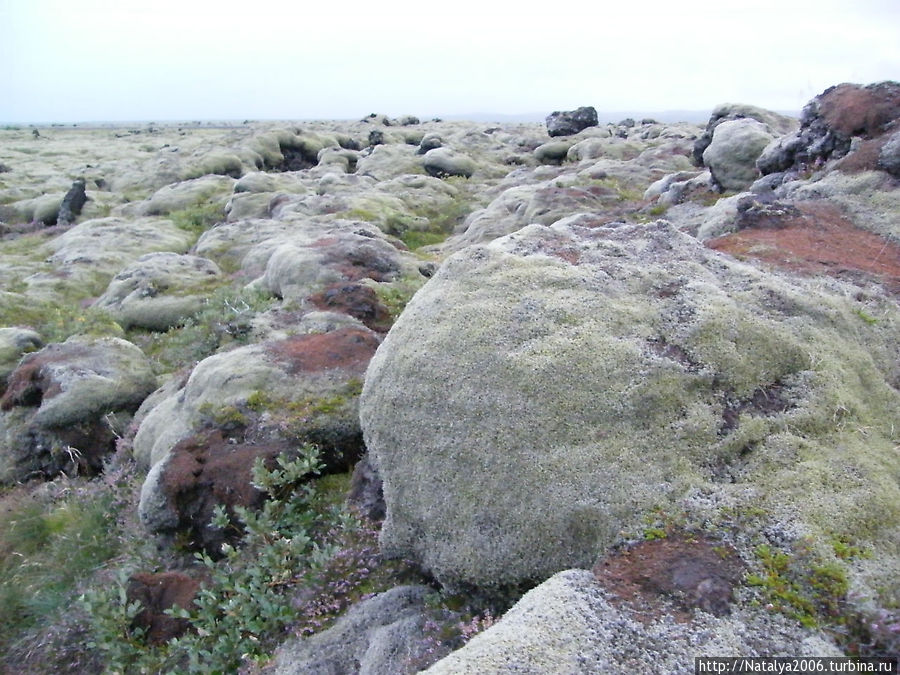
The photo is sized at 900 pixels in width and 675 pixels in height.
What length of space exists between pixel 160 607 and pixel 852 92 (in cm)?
2597

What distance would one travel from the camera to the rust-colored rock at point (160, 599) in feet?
33.1

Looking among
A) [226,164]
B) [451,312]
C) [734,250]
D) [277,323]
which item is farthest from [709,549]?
[226,164]

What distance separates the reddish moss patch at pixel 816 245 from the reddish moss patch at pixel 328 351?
8.44 m

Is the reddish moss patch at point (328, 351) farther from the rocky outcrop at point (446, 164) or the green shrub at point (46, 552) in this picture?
the rocky outcrop at point (446, 164)

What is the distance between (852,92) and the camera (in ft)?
71.0

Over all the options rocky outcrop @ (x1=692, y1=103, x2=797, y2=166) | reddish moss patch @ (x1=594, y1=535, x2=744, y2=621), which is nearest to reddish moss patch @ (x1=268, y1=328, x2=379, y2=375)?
reddish moss patch @ (x1=594, y1=535, x2=744, y2=621)

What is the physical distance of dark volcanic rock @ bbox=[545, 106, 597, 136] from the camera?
8350 centimetres

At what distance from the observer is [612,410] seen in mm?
7809

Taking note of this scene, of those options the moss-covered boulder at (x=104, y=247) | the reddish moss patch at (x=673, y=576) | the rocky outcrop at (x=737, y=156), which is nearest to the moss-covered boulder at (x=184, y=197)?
the moss-covered boulder at (x=104, y=247)

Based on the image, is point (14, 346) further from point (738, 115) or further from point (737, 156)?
point (738, 115)

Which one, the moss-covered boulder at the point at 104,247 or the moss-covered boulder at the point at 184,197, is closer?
the moss-covered boulder at the point at 104,247

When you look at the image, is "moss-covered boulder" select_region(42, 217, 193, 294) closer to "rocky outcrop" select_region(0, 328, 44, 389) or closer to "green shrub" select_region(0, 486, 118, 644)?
"rocky outcrop" select_region(0, 328, 44, 389)

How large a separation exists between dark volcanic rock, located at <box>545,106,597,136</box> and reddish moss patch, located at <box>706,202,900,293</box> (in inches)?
2825

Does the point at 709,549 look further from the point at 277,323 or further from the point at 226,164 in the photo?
the point at 226,164
